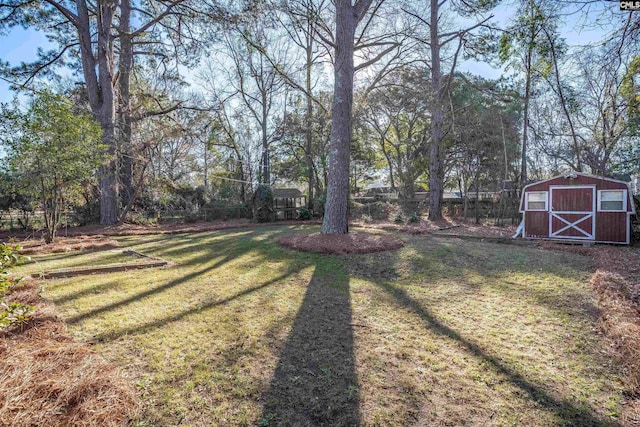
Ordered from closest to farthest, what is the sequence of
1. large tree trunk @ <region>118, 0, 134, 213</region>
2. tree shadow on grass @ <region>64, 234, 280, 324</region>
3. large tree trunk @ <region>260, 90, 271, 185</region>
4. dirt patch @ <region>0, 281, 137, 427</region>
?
dirt patch @ <region>0, 281, 137, 427</region> < tree shadow on grass @ <region>64, 234, 280, 324</region> < large tree trunk @ <region>118, 0, 134, 213</region> < large tree trunk @ <region>260, 90, 271, 185</region>

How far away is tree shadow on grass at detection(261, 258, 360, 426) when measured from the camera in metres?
1.93

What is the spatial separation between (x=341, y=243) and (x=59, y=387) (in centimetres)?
610

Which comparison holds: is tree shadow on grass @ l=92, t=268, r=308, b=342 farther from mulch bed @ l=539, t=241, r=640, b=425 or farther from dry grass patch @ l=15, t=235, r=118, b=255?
dry grass patch @ l=15, t=235, r=118, b=255

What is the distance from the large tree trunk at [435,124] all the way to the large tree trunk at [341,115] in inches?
251

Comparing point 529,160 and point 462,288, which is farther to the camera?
point 529,160

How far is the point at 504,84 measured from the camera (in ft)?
47.2

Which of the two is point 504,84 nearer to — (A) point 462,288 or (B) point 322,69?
(B) point 322,69

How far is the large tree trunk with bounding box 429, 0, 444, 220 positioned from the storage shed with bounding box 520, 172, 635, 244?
5.78 meters

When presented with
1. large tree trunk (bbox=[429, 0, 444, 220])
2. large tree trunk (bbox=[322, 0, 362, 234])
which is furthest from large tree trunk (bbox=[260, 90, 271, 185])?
large tree trunk (bbox=[322, 0, 362, 234])

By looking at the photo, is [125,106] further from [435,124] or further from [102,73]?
[435,124]

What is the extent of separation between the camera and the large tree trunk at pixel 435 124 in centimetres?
1417

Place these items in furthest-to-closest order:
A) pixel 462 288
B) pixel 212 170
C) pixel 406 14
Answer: pixel 212 170 → pixel 406 14 → pixel 462 288

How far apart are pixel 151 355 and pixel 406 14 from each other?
1622 cm

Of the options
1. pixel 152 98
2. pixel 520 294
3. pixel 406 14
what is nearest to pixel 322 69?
pixel 406 14
